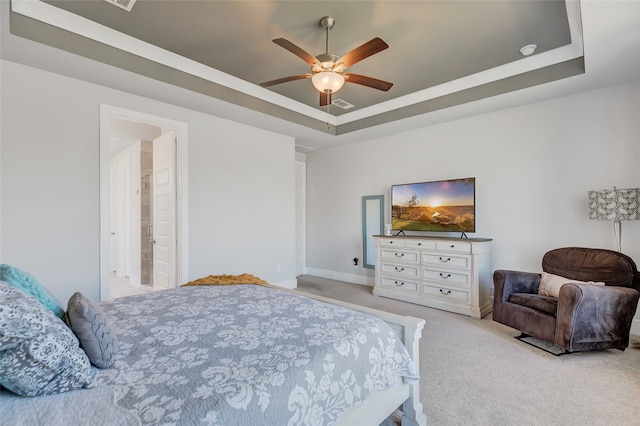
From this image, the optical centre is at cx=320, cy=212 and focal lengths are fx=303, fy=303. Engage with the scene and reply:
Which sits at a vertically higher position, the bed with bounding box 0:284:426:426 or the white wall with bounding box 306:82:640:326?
the white wall with bounding box 306:82:640:326

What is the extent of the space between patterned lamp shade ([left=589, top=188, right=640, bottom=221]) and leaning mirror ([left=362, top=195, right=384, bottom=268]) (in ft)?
9.12

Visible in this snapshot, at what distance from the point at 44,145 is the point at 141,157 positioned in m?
2.59

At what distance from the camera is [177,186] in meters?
3.90

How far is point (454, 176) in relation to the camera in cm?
442

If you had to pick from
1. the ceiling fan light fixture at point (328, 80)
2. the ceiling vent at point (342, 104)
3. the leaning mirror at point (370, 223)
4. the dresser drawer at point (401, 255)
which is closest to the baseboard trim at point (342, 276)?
the leaning mirror at point (370, 223)

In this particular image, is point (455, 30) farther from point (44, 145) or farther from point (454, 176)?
point (44, 145)

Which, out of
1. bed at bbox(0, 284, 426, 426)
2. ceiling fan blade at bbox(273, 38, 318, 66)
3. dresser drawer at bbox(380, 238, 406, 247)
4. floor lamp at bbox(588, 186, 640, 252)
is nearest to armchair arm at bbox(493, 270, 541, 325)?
floor lamp at bbox(588, 186, 640, 252)

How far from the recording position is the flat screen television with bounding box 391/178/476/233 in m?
4.11

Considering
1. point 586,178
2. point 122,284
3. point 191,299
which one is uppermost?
point 586,178

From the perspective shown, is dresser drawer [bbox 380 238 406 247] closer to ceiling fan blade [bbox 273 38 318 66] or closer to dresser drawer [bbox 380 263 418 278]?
dresser drawer [bbox 380 263 418 278]

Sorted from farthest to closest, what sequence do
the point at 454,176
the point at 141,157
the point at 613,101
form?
the point at 141,157 → the point at 454,176 → the point at 613,101

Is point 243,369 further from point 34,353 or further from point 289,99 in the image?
point 289,99

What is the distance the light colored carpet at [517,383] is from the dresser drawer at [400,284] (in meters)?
1.09

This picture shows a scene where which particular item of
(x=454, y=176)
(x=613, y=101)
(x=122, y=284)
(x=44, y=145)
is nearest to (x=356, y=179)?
(x=454, y=176)
